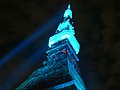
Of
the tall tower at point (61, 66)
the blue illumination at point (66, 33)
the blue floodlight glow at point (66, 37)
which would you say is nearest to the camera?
the tall tower at point (61, 66)

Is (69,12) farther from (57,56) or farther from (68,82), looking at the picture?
(68,82)

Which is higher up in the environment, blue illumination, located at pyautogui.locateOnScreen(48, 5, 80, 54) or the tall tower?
blue illumination, located at pyautogui.locateOnScreen(48, 5, 80, 54)

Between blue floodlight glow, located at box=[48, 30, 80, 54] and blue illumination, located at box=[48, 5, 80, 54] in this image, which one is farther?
blue illumination, located at box=[48, 5, 80, 54]

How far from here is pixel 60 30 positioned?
180ft

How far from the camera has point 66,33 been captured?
52.1 meters

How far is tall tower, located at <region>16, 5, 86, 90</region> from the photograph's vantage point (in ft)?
110

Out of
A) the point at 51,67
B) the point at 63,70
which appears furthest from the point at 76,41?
the point at 63,70

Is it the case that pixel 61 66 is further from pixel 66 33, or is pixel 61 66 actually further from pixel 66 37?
pixel 66 33

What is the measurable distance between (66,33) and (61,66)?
1232cm

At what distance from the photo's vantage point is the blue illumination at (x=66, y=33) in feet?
169

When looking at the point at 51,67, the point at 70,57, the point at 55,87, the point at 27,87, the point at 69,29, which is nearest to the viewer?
the point at 55,87

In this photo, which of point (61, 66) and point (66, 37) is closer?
point (61, 66)

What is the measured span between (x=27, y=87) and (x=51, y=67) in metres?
7.39

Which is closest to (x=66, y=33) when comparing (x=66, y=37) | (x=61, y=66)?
(x=66, y=37)
